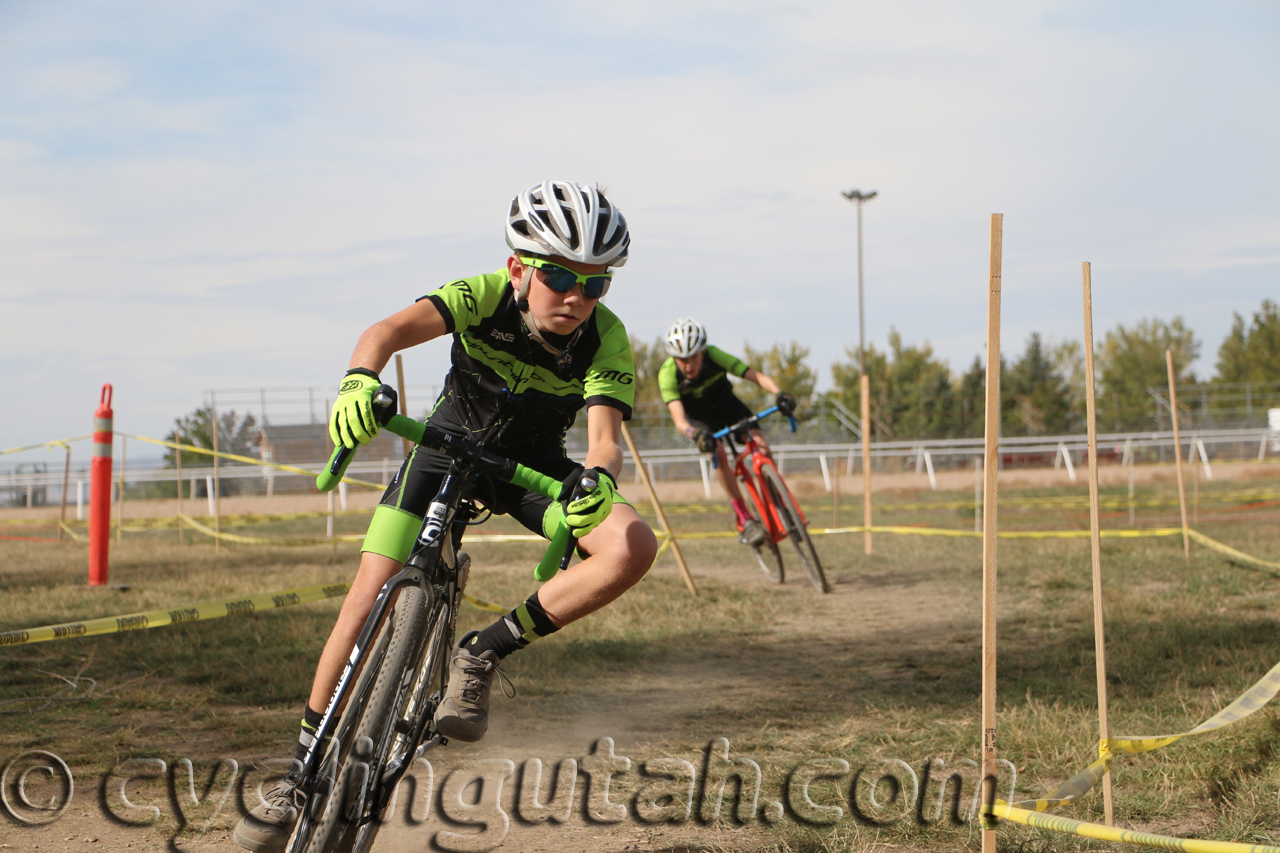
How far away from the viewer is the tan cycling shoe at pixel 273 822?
113 inches

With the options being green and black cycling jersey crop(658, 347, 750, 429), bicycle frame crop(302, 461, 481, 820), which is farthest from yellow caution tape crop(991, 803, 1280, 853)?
green and black cycling jersey crop(658, 347, 750, 429)

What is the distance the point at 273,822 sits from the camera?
288cm

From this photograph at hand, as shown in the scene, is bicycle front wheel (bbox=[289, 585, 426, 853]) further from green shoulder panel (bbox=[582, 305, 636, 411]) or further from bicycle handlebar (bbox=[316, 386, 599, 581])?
green shoulder panel (bbox=[582, 305, 636, 411])

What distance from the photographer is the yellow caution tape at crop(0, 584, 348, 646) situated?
449cm

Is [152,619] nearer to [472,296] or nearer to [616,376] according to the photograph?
[472,296]

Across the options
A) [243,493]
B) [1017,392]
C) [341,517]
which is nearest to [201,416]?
[243,493]

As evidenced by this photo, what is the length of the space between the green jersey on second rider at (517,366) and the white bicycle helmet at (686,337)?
200 inches

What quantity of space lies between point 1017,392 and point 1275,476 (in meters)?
31.1

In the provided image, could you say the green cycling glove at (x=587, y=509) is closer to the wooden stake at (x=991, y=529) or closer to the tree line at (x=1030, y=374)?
the wooden stake at (x=991, y=529)

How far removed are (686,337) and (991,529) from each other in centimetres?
611

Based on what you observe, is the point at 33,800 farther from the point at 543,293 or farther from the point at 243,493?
the point at 243,493

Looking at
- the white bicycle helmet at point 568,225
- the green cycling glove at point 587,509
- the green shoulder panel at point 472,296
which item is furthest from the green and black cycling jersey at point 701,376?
the green cycling glove at point 587,509

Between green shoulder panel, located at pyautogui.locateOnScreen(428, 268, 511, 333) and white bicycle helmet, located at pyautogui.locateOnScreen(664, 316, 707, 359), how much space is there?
5.32 meters

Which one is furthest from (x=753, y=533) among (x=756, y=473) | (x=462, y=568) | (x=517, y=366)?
(x=462, y=568)
